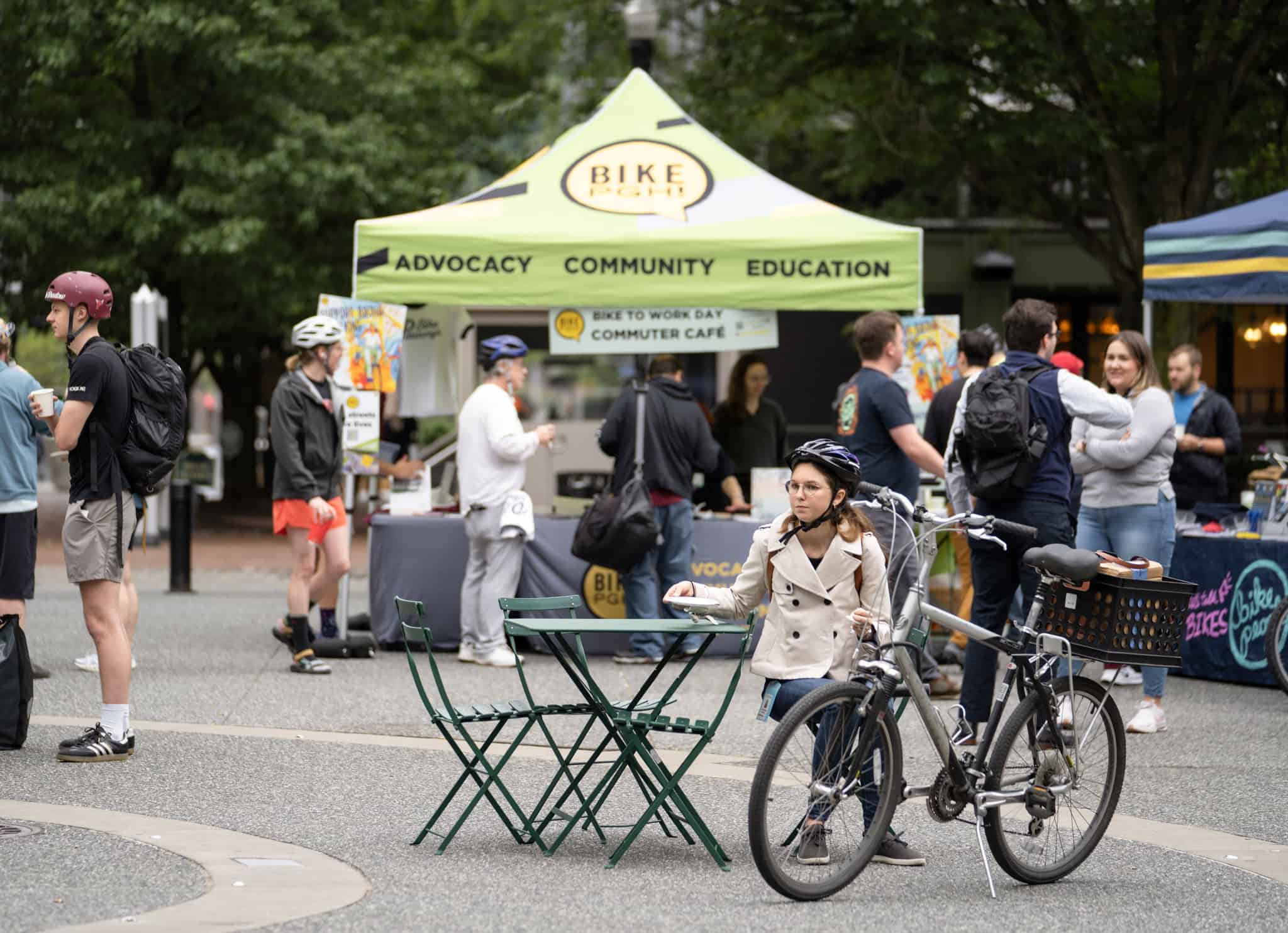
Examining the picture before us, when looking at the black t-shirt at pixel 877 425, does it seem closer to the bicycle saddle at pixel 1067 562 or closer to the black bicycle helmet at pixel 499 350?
the black bicycle helmet at pixel 499 350

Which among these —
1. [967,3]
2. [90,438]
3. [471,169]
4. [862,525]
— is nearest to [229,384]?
[471,169]

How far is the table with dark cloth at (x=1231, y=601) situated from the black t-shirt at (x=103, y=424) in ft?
19.9

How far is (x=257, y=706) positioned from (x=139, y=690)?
0.88 meters

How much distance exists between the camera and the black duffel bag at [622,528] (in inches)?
415

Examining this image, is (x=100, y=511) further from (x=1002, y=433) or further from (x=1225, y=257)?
(x=1225, y=257)

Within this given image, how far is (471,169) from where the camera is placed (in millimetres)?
23844

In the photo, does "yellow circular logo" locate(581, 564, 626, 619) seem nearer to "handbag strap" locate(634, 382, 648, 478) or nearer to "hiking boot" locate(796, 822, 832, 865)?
"handbag strap" locate(634, 382, 648, 478)

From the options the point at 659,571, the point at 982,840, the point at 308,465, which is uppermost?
the point at 308,465

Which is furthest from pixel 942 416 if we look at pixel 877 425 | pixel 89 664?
pixel 89 664

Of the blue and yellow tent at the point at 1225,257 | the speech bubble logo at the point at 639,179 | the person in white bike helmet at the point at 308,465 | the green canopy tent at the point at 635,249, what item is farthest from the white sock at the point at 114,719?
the blue and yellow tent at the point at 1225,257

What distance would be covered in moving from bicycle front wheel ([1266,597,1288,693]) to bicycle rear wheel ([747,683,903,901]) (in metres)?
4.94

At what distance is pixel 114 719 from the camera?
754 centimetres

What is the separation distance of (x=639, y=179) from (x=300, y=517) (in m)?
3.20

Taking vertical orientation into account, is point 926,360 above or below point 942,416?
above
